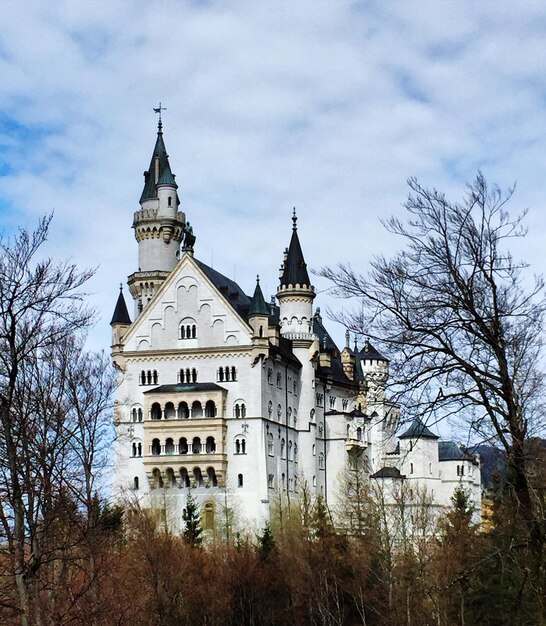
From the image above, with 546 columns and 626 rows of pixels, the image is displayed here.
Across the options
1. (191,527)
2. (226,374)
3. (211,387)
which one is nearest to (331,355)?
(226,374)

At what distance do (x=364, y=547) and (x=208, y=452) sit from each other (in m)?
34.3

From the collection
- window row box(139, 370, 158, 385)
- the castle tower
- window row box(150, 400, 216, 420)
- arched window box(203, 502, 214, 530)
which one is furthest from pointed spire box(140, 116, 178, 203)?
arched window box(203, 502, 214, 530)

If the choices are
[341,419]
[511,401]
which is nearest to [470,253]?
[511,401]

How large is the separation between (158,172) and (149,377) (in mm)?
20371

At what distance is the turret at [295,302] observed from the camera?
330 ft

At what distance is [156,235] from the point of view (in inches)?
3991

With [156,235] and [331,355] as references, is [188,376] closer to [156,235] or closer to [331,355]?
[156,235]

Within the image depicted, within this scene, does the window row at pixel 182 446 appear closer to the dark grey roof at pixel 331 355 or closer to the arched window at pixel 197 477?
the arched window at pixel 197 477

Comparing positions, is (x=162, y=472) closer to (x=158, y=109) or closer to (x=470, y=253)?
(x=158, y=109)

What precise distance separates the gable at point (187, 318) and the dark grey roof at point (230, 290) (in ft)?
3.63

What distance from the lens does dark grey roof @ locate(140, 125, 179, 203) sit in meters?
103

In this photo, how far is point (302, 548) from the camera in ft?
202

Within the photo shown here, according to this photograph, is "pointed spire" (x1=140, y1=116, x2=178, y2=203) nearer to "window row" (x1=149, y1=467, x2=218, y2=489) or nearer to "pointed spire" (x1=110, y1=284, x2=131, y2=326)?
"pointed spire" (x1=110, y1=284, x2=131, y2=326)

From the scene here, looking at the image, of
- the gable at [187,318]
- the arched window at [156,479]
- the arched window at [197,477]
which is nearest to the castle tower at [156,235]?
the gable at [187,318]
